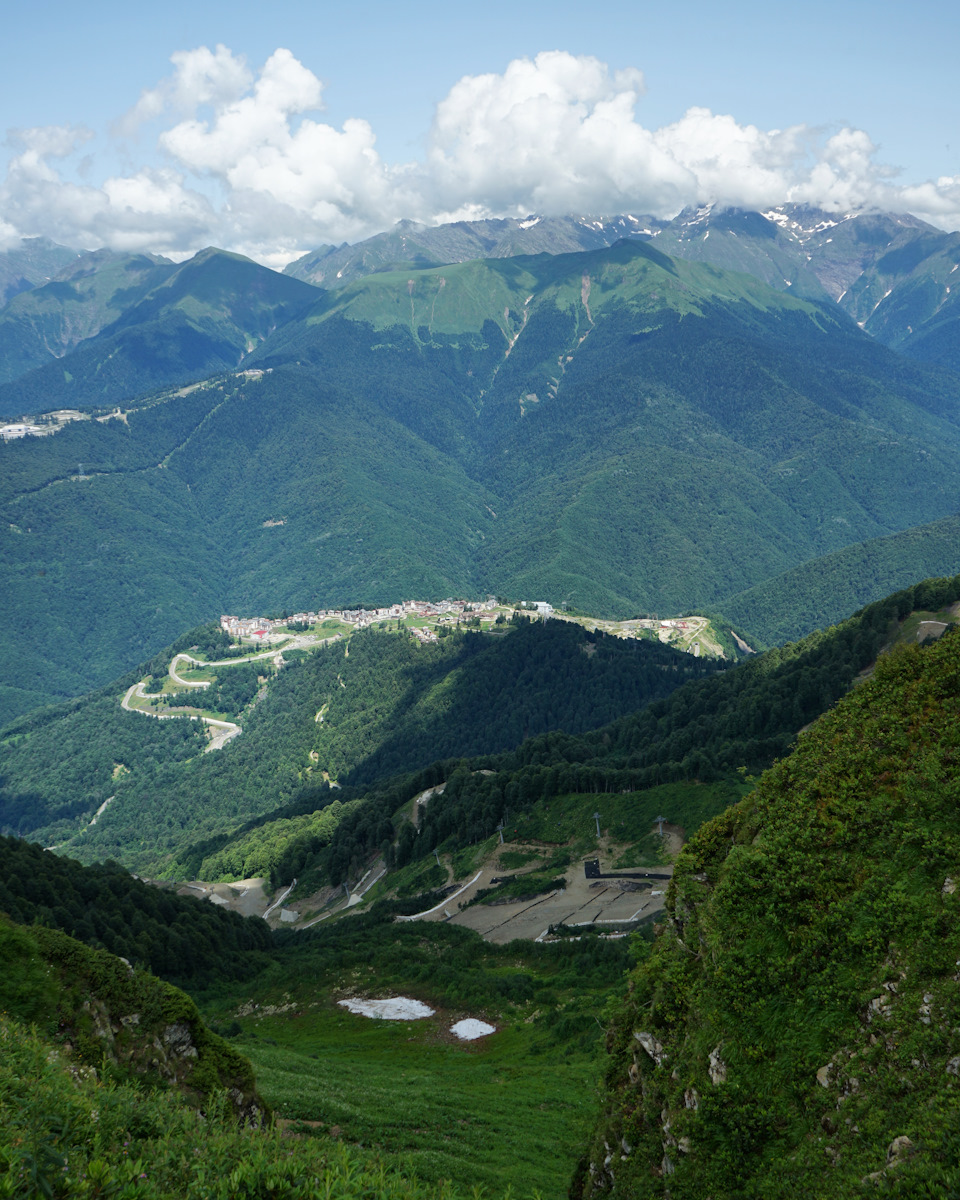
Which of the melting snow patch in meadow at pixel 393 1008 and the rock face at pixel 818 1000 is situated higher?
the rock face at pixel 818 1000

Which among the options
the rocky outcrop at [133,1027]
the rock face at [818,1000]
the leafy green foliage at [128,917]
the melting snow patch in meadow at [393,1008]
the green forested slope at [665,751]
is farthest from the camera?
the green forested slope at [665,751]

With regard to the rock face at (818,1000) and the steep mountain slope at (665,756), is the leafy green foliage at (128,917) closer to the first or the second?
the steep mountain slope at (665,756)

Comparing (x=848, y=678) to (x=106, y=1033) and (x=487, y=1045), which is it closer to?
(x=487, y=1045)

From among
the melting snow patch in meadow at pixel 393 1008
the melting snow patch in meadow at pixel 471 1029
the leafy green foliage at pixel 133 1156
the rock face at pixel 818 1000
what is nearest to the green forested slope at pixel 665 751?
the melting snow patch in meadow at pixel 393 1008

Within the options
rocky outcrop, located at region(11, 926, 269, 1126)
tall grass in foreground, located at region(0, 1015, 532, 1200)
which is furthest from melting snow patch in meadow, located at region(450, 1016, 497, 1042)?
tall grass in foreground, located at region(0, 1015, 532, 1200)

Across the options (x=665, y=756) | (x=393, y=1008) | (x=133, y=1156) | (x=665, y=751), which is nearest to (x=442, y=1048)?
(x=393, y=1008)

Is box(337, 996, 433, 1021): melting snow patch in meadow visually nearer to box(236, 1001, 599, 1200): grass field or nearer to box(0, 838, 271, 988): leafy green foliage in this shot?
box(236, 1001, 599, 1200): grass field
